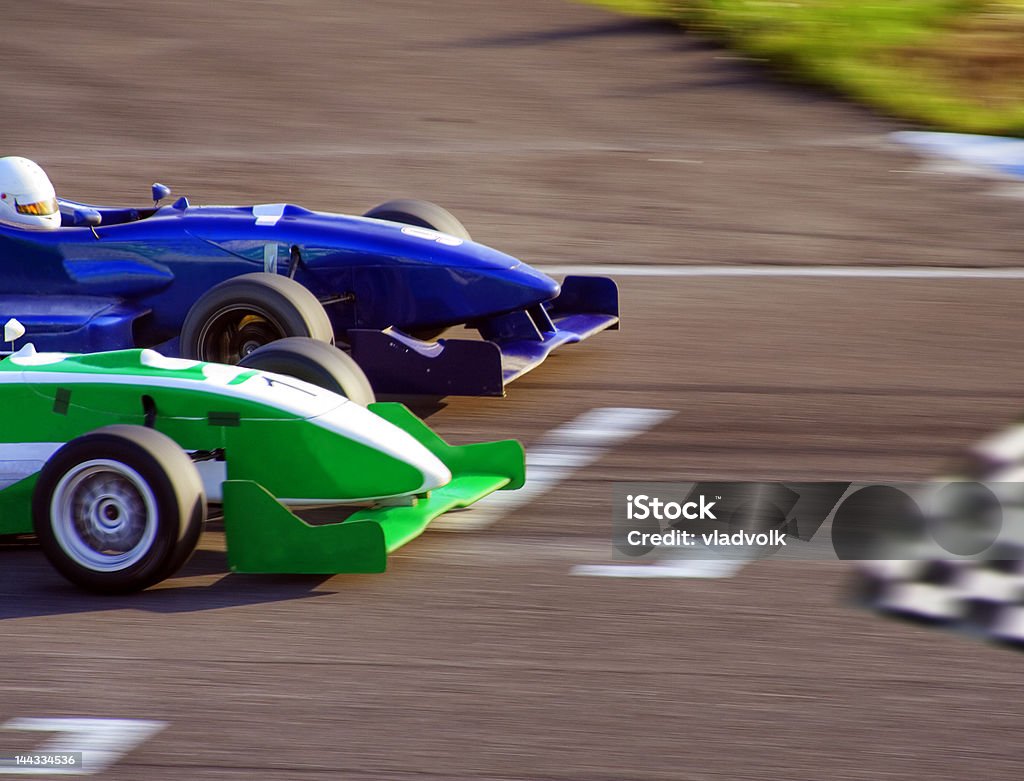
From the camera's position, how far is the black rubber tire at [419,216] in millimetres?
7855

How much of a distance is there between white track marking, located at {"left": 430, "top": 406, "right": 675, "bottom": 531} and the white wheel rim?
1148 mm

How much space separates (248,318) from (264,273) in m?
0.21

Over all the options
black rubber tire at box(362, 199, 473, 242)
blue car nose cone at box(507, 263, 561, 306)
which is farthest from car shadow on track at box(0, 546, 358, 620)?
black rubber tire at box(362, 199, 473, 242)

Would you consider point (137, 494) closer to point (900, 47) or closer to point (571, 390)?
point (571, 390)

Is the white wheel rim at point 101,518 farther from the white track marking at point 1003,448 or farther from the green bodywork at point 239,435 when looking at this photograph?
the white track marking at point 1003,448

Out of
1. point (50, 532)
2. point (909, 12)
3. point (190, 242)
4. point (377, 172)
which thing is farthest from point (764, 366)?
point (909, 12)

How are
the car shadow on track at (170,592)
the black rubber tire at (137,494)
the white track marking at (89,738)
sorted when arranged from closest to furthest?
the white track marking at (89,738) → the black rubber tire at (137,494) → the car shadow on track at (170,592)

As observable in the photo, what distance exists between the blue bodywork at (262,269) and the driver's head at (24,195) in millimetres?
59

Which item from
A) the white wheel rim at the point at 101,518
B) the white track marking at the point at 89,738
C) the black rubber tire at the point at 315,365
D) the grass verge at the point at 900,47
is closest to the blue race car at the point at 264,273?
the black rubber tire at the point at 315,365

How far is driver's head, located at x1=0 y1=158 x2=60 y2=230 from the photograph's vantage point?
730 cm

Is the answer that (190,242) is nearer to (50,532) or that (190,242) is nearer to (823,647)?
(50,532)

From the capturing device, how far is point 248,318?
6738 millimetres

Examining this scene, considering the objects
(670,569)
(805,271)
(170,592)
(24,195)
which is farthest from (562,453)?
(805,271)

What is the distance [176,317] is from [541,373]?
1.82m
